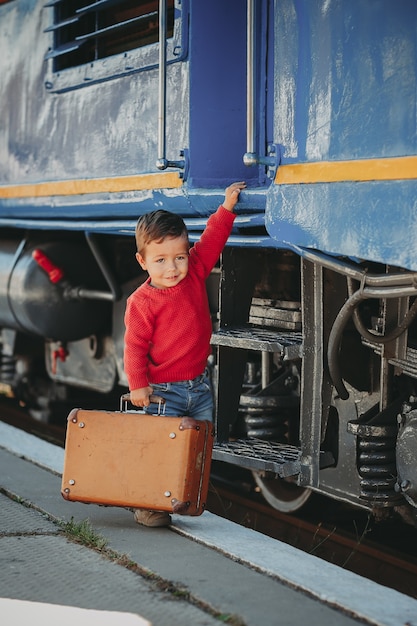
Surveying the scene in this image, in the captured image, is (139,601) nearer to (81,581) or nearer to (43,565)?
(81,581)

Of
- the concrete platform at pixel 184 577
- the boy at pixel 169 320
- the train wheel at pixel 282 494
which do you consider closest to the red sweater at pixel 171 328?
the boy at pixel 169 320

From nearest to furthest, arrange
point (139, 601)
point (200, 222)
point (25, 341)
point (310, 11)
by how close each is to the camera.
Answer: point (139, 601) < point (310, 11) < point (200, 222) < point (25, 341)

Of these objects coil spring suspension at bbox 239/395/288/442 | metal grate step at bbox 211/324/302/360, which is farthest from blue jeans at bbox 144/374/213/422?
coil spring suspension at bbox 239/395/288/442

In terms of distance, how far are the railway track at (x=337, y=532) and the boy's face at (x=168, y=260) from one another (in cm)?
138

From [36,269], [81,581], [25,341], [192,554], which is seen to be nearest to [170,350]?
[192,554]

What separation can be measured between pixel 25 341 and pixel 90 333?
124 centimetres

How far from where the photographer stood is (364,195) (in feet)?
10.9

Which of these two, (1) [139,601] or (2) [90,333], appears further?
(2) [90,333]

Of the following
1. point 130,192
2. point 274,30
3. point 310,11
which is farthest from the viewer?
point 130,192

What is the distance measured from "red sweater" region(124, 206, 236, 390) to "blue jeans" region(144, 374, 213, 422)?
1.1 inches

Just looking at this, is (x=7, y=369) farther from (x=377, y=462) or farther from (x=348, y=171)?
(x=348, y=171)

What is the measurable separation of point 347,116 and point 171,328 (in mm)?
961

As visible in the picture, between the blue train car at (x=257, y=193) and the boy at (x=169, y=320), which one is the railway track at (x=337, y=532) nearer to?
the blue train car at (x=257, y=193)

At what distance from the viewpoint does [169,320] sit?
3771 mm
